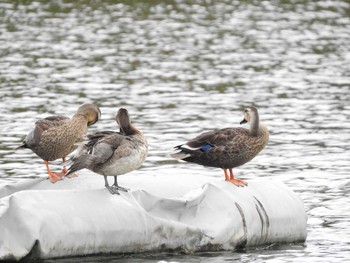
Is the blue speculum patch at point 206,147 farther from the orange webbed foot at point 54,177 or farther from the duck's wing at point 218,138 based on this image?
the orange webbed foot at point 54,177

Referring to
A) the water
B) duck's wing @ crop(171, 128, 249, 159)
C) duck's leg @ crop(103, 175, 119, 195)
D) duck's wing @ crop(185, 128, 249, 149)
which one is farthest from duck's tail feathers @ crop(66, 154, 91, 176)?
duck's wing @ crop(185, 128, 249, 149)

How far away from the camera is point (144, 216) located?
38.3ft

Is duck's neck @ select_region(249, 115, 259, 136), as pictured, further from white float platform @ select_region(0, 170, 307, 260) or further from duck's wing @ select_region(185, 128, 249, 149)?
white float platform @ select_region(0, 170, 307, 260)

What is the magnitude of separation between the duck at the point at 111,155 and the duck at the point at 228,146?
115 cm

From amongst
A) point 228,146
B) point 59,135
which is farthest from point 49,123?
point 228,146

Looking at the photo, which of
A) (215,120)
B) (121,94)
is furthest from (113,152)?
(121,94)

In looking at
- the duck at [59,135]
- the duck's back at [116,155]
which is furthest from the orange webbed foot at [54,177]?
the duck's back at [116,155]

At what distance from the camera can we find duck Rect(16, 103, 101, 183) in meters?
12.7

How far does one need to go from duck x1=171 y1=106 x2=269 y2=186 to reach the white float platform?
0.25 m

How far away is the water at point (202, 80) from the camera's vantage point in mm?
16703

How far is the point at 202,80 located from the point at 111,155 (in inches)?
636

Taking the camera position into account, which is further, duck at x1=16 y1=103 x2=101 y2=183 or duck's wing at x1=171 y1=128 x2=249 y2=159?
duck's wing at x1=171 y1=128 x2=249 y2=159

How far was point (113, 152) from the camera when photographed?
11633mm

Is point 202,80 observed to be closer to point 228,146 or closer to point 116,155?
point 228,146
